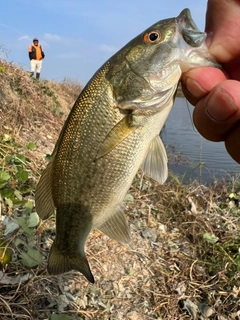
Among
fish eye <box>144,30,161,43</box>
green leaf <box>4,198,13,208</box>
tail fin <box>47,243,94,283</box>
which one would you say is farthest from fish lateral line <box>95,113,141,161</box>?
green leaf <box>4,198,13,208</box>

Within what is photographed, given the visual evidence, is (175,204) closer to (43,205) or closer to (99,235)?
(99,235)

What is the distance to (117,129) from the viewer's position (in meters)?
2.07

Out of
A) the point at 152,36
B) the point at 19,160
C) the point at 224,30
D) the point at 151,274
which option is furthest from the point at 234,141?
the point at 19,160

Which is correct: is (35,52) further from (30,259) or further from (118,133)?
(118,133)

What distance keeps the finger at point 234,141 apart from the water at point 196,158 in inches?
205

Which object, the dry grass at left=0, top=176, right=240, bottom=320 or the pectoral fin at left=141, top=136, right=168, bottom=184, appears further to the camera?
the dry grass at left=0, top=176, right=240, bottom=320

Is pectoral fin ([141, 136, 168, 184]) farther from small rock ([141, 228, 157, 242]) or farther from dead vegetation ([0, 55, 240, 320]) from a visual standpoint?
small rock ([141, 228, 157, 242])

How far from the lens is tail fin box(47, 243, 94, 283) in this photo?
7.59ft

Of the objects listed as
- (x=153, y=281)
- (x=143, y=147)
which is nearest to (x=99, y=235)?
(x=153, y=281)

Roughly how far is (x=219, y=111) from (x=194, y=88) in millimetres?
183

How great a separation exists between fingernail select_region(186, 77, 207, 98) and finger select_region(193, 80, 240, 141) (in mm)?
31

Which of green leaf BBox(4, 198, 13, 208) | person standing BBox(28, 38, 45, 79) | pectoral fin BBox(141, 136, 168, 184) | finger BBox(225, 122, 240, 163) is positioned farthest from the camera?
person standing BBox(28, 38, 45, 79)

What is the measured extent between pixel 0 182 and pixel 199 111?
2298 mm

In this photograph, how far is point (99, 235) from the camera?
4090 millimetres
